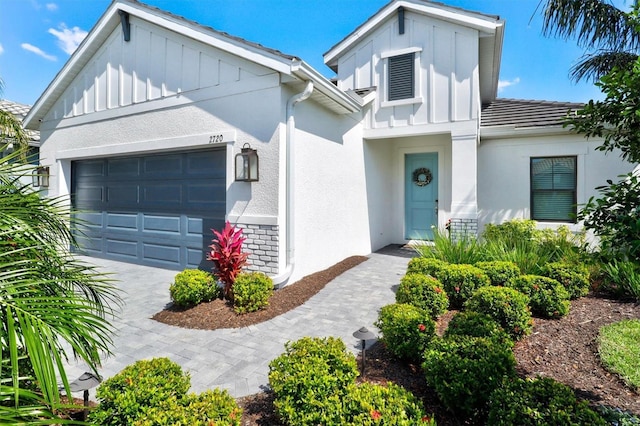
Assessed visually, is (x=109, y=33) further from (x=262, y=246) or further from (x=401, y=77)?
(x=401, y=77)

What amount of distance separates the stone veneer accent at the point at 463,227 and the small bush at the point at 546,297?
3.56 metres

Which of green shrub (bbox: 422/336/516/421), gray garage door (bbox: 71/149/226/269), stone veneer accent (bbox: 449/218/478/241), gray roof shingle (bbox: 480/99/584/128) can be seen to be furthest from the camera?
gray roof shingle (bbox: 480/99/584/128)

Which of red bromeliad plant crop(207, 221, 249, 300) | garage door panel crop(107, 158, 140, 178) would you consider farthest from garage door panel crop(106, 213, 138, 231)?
red bromeliad plant crop(207, 221, 249, 300)

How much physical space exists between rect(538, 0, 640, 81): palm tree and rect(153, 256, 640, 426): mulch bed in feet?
28.6

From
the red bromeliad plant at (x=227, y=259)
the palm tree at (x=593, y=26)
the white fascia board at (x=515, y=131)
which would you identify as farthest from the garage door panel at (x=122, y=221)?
the palm tree at (x=593, y=26)

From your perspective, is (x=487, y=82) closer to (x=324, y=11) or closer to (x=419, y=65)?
(x=419, y=65)

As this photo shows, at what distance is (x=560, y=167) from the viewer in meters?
8.59

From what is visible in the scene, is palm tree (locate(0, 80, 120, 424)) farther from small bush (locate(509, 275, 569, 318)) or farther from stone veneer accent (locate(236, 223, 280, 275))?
small bush (locate(509, 275, 569, 318))

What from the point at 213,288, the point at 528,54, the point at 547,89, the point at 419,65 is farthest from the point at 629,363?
the point at 547,89

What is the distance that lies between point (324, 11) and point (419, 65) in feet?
11.6

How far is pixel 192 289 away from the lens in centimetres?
514

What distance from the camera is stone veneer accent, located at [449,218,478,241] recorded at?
8248 millimetres

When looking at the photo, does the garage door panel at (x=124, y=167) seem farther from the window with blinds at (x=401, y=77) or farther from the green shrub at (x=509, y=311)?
the green shrub at (x=509, y=311)

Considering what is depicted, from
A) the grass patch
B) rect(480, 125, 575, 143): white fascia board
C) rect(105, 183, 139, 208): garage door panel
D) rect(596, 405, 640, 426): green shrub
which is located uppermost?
rect(480, 125, 575, 143): white fascia board
